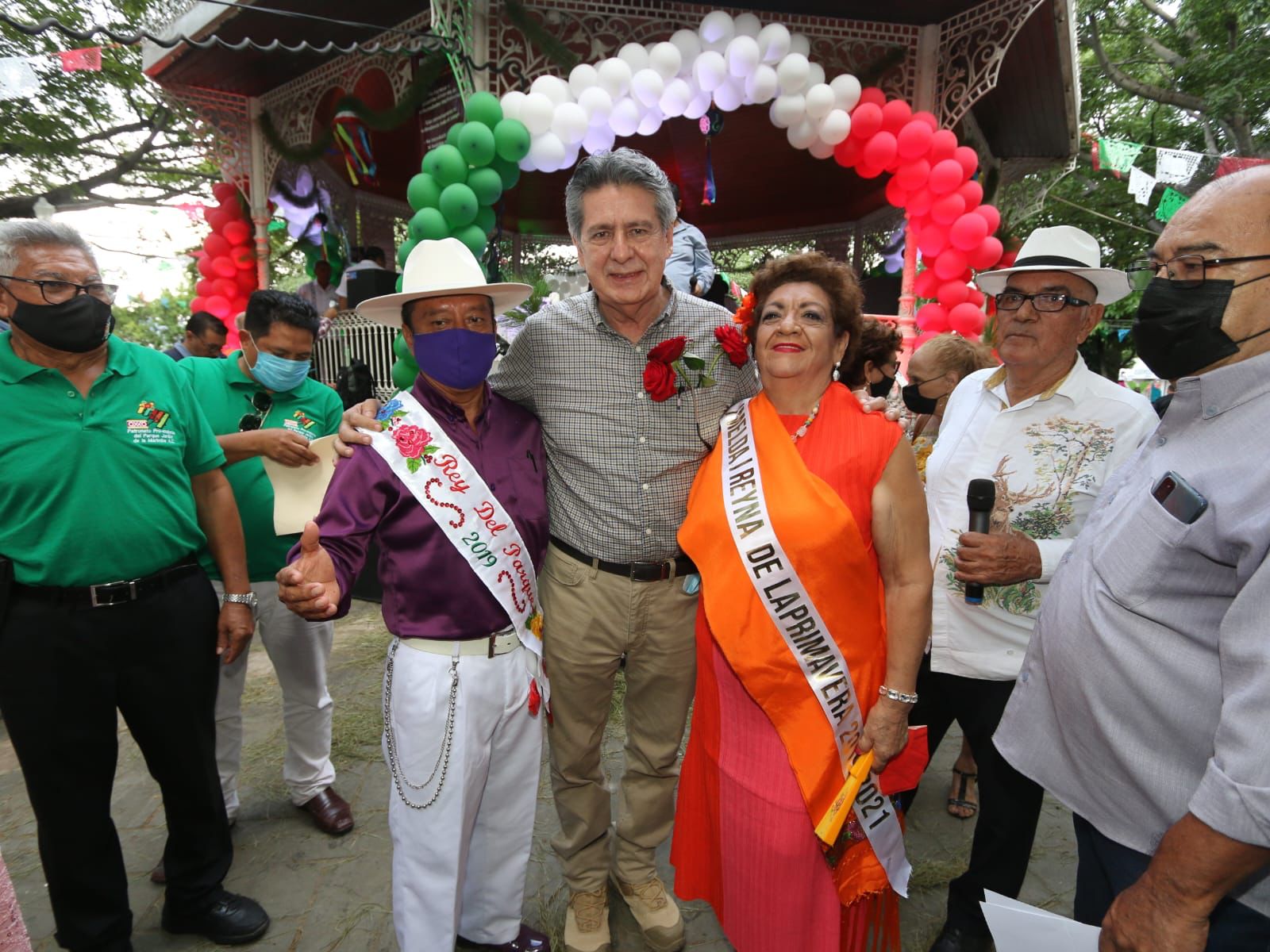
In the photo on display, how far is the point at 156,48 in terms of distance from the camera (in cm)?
779

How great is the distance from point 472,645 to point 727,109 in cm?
577

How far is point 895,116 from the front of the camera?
21.6 feet

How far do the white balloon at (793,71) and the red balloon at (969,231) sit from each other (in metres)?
1.81

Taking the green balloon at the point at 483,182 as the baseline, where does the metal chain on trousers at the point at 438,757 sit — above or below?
below

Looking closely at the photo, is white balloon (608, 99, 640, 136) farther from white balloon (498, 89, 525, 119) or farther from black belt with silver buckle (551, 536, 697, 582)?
black belt with silver buckle (551, 536, 697, 582)

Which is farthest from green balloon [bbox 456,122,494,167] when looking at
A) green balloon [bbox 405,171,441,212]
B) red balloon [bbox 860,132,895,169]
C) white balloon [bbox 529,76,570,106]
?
red balloon [bbox 860,132,895,169]

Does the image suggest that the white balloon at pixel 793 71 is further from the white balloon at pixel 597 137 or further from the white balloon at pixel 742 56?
the white balloon at pixel 597 137

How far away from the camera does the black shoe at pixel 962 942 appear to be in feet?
7.51

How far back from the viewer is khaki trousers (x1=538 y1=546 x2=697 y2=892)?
2297 mm

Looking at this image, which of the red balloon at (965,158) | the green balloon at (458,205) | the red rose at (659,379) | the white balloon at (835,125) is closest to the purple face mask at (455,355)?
the red rose at (659,379)

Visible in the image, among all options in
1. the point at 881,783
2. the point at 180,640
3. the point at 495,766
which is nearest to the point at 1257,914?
the point at 881,783

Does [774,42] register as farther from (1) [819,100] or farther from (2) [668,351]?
(2) [668,351]

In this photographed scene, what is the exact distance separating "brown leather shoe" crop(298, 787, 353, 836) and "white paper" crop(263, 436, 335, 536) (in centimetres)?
140

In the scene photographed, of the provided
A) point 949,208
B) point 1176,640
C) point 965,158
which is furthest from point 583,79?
point 1176,640
